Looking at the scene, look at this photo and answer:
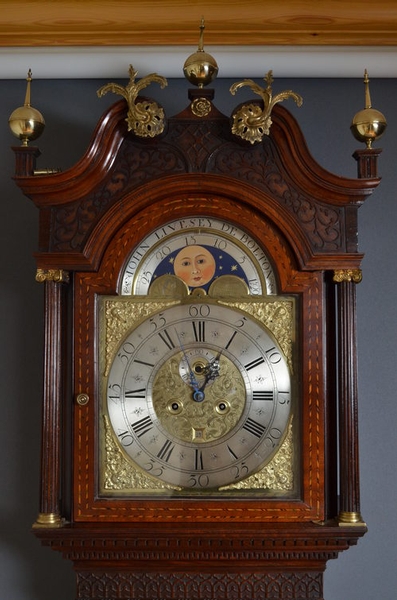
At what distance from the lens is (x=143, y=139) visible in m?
2.09

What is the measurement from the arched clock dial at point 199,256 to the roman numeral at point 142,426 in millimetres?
317

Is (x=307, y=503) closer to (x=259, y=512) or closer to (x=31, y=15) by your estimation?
(x=259, y=512)

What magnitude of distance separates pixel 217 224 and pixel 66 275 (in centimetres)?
40

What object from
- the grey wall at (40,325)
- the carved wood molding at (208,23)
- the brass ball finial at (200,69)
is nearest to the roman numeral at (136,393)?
the grey wall at (40,325)

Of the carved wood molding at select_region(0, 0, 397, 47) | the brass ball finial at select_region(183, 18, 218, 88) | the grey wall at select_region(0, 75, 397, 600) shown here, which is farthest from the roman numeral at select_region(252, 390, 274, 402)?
the carved wood molding at select_region(0, 0, 397, 47)

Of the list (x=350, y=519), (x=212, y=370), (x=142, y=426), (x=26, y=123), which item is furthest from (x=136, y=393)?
(x=26, y=123)

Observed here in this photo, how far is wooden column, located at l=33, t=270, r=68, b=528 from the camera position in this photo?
6.76ft

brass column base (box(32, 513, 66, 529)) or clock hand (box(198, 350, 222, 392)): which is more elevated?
clock hand (box(198, 350, 222, 392))

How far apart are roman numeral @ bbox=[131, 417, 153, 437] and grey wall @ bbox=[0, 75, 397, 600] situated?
41cm

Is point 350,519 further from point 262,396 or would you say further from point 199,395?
point 199,395

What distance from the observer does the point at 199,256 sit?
83.7 inches

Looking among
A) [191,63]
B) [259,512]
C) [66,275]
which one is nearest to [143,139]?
[191,63]

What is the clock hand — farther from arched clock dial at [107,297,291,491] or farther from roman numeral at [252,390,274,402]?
roman numeral at [252,390,274,402]

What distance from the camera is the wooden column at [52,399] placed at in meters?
2.06
